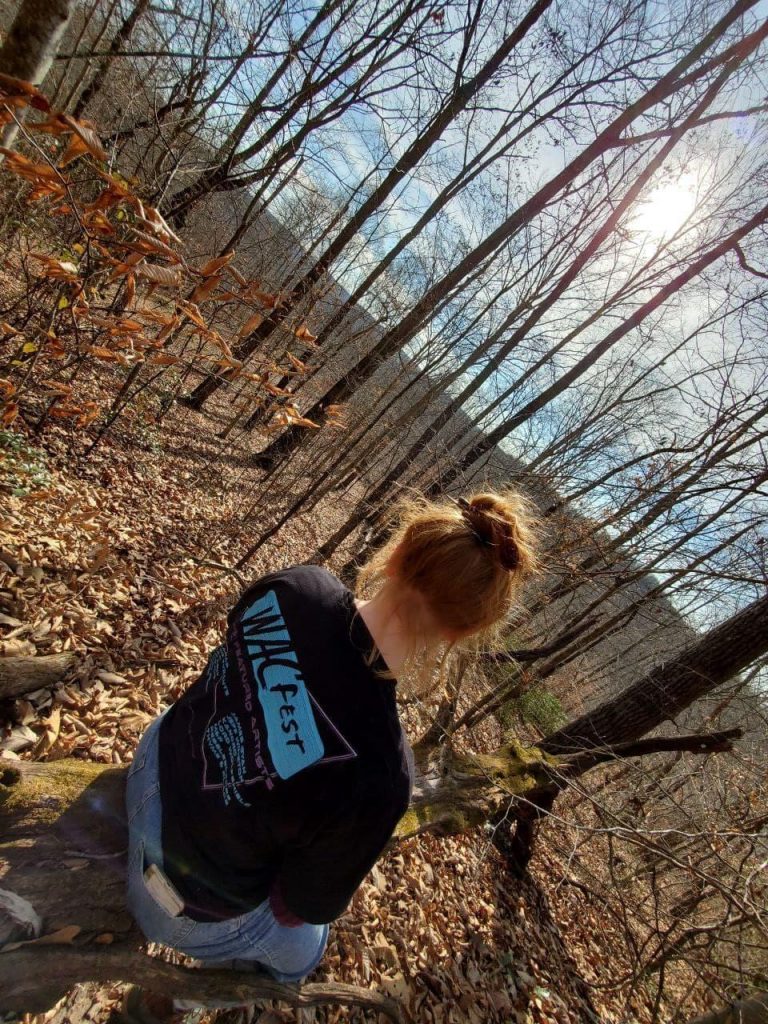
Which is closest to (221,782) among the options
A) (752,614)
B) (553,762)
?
(553,762)

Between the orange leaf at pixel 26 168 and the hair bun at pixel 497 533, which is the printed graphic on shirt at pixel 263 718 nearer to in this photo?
the hair bun at pixel 497 533

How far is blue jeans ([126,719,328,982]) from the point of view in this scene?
54.6 inches

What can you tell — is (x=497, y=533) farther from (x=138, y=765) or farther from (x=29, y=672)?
(x=29, y=672)

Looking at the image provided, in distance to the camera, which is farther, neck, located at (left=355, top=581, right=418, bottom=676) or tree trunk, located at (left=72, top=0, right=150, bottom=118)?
tree trunk, located at (left=72, top=0, right=150, bottom=118)

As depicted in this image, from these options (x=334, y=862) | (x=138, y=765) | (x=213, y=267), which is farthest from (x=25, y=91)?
(x=334, y=862)

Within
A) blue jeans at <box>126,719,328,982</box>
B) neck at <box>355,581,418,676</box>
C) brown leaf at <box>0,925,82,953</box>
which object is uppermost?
neck at <box>355,581,418,676</box>

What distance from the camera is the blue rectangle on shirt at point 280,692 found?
1.17 m

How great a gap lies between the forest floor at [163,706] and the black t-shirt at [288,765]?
128cm

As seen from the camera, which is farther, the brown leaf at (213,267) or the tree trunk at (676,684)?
the tree trunk at (676,684)

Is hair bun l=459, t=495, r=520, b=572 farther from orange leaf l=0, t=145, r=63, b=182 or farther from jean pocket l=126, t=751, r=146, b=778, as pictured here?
orange leaf l=0, t=145, r=63, b=182

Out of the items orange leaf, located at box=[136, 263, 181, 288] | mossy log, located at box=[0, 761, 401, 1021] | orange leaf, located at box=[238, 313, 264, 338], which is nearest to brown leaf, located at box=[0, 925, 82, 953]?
mossy log, located at box=[0, 761, 401, 1021]

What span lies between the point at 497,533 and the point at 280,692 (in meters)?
0.78

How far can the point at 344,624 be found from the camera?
1319mm

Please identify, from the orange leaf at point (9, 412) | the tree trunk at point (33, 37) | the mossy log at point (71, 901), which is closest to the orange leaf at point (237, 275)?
the tree trunk at point (33, 37)
